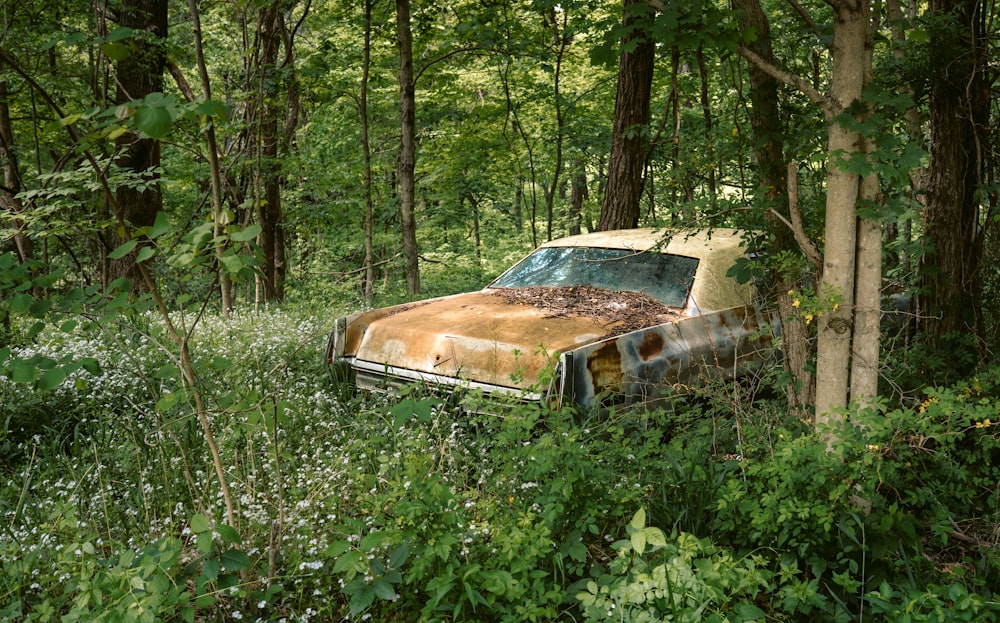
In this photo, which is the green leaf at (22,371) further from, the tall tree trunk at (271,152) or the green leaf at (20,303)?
the tall tree trunk at (271,152)

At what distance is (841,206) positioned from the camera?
3119mm

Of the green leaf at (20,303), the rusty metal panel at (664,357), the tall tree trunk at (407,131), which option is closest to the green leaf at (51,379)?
the green leaf at (20,303)

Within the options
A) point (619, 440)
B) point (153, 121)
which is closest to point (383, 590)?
point (619, 440)

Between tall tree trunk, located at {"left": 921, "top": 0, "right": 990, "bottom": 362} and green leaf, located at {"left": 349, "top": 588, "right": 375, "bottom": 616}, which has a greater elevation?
tall tree trunk, located at {"left": 921, "top": 0, "right": 990, "bottom": 362}

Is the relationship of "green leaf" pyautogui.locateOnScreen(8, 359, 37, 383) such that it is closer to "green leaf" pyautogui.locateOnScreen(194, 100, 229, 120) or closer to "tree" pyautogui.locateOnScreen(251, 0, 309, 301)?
"green leaf" pyautogui.locateOnScreen(194, 100, 229, 120)

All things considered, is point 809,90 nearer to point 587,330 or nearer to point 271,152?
point 587,330

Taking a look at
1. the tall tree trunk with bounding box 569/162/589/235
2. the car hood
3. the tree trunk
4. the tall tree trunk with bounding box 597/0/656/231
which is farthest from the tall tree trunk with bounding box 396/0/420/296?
the tall tree trunk with bounding box 569/162/589/235

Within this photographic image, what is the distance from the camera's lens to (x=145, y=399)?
522 cm

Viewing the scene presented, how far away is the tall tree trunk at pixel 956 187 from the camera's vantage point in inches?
179

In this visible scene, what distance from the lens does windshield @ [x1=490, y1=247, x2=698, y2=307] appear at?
5.05m

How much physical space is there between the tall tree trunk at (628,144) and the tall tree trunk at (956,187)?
3707 mm

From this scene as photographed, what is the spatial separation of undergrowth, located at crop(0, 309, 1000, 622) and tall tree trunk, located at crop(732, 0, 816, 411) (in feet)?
1.17

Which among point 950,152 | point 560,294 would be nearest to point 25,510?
point 560,294

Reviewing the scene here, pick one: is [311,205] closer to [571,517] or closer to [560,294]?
[560,294]
